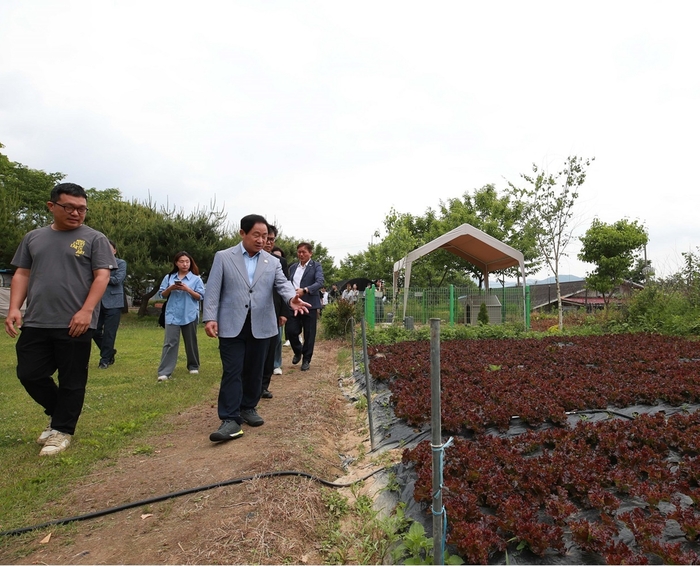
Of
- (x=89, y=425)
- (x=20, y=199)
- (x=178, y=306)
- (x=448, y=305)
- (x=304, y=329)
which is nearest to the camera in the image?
(x=89, y=425)

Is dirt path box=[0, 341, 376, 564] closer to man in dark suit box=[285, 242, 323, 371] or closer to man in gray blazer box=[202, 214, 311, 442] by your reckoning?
man in gray blazer box=[202, 214, 311, 442]

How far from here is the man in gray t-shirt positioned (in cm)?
357

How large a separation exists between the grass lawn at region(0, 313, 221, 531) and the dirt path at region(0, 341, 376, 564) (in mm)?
172

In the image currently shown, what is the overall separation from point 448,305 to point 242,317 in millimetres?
13422

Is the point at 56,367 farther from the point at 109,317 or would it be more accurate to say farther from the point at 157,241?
the point at 157,241

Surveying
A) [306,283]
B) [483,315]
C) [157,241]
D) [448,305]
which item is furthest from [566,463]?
[157,241]

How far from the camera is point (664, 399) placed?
4.28 metres

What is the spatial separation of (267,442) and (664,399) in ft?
11.7

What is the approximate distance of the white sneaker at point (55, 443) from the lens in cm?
351

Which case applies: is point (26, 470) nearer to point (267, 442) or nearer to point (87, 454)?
point (87, 454)

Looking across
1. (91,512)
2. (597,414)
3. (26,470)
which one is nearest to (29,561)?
(91,512)

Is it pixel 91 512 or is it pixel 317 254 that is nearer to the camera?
pixel 91 512

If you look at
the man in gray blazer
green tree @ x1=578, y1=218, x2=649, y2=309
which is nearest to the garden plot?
the man in gray blazer

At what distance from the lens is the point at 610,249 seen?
995 inches
